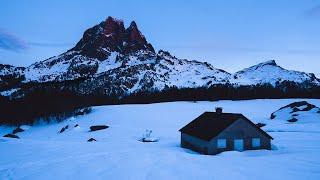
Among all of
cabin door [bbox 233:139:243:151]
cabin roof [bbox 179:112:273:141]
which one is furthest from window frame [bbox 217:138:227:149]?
cabin door [bbox 233:139:243:151]

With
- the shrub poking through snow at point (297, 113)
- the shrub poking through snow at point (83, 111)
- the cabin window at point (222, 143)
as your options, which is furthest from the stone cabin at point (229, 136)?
the shrub poking through snow at point (83, 111)

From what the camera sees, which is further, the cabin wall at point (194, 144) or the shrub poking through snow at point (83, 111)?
the shrub poking through snow at point (83, 111)

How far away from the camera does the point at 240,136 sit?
1497 inches

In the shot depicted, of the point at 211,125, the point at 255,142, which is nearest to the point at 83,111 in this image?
the point at 211,125

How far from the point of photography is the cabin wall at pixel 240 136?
36812 mm

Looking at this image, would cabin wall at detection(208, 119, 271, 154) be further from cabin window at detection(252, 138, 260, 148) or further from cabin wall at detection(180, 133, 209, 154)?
cabin wall at detection(180, 133, 209, 154)

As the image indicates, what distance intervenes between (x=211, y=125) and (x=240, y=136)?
12.7 ft

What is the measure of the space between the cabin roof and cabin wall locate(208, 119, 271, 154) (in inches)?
15.8

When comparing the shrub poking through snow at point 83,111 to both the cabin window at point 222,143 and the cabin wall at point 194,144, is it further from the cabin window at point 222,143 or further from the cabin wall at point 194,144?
the cabin window at point 222,143

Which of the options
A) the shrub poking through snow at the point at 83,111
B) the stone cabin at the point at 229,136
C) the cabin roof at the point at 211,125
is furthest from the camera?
the shrub poking through snow at the point at 83,111

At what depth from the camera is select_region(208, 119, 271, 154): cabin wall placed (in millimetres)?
36812

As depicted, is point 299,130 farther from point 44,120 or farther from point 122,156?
point 44,120

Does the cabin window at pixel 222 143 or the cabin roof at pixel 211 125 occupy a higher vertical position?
the cabin roof at pixel 211 125

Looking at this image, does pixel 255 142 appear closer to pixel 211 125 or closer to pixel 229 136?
pixel 229 136
